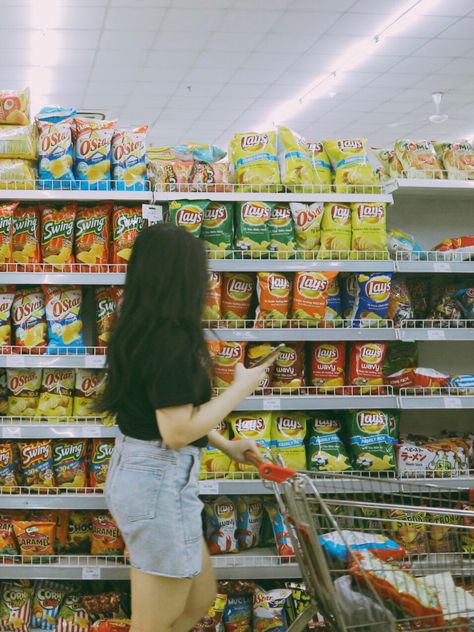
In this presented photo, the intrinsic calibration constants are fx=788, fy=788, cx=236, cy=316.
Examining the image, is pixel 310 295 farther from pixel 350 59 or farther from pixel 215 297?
pixel 350 59

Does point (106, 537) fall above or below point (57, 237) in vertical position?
below

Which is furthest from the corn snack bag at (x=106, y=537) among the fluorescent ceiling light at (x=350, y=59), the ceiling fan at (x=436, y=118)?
the ceiling fan at (x=436, y=118)

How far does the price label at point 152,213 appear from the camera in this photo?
3.28 m

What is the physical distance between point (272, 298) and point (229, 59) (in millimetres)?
6774

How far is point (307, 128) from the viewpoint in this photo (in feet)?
43.8

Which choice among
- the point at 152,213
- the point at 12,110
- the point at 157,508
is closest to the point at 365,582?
the point at 157,508

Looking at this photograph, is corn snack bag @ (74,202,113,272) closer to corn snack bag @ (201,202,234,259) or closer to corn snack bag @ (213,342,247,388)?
corn snack bag @ (201,202,234,259)

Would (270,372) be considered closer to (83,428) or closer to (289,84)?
(83,428)

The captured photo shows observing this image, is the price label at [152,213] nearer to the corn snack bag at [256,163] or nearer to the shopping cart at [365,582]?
the corn snack bag at [256,163]

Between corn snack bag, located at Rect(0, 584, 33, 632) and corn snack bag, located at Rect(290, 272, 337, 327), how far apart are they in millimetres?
1651

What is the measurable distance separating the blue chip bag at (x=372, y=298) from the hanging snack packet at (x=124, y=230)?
983 mm

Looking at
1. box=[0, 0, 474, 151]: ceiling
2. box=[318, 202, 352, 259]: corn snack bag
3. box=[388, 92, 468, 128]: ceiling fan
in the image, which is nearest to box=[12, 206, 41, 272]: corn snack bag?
box=[318, 202, 352, 259]: corn snack bag

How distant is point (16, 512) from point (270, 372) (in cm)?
124

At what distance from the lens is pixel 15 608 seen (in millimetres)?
3303
